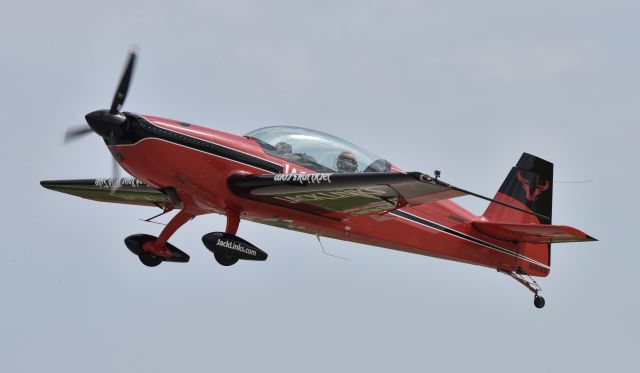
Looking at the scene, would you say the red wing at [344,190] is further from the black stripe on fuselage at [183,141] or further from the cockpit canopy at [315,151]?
the cockpit canopy at [315,151]

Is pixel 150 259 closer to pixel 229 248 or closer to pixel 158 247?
pixel 158 247

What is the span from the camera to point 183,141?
14094mm

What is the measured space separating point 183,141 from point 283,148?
168 cm

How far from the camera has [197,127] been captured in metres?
14.4

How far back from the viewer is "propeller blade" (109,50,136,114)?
13.8 metres

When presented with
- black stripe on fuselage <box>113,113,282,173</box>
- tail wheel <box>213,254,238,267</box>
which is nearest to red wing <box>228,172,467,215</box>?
black stripe on fuselage <box>113,113,282,173</box>

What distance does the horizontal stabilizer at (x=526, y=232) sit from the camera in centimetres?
1582

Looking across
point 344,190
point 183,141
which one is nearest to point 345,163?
point 344,190

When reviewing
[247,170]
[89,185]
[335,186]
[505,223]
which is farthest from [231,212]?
[505,223]

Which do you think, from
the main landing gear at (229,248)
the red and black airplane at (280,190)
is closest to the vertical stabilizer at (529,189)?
the red and black airplane at (280,190)

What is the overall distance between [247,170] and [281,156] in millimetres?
644

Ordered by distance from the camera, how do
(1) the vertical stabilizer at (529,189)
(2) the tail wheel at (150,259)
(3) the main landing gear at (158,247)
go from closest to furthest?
1. (3) the main landing gear at (158,247)
2. (2) the tail wheel at (150,259)
3. (1) the vertical stabilizer at (529,189)

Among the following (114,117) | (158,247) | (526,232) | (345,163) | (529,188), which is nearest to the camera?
(114,117)

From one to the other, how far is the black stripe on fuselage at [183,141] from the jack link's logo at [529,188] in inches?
254
